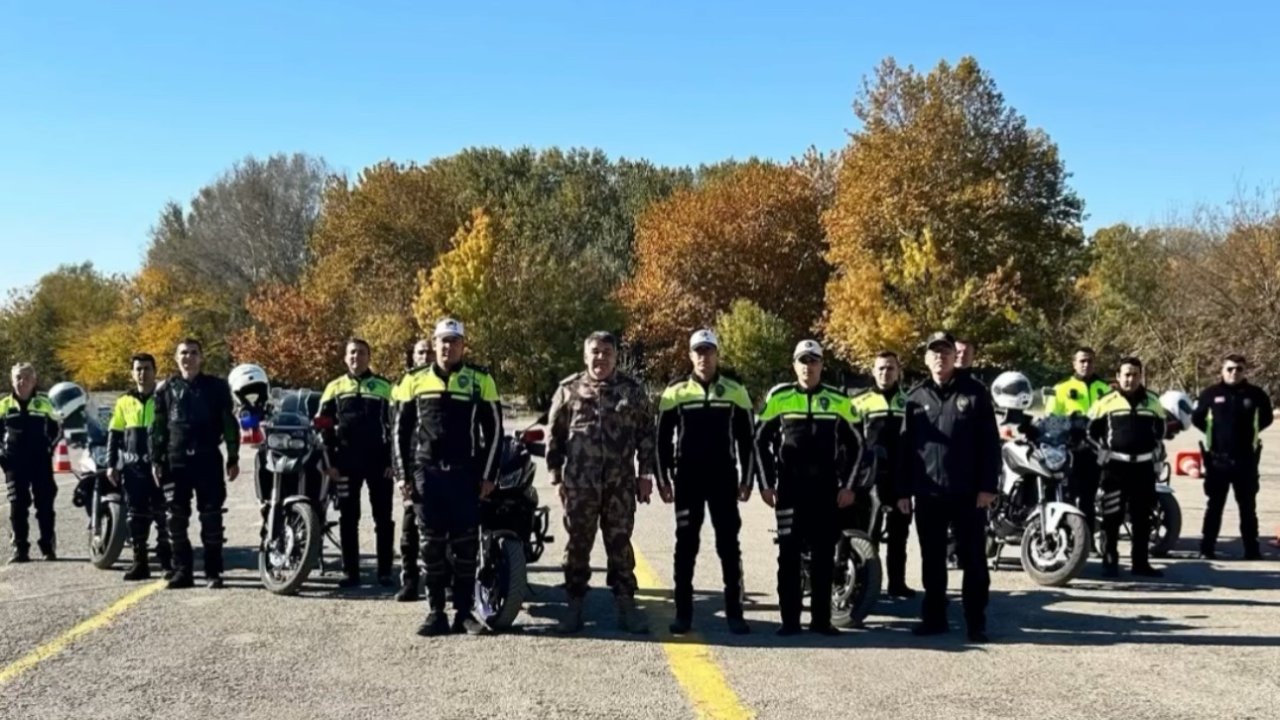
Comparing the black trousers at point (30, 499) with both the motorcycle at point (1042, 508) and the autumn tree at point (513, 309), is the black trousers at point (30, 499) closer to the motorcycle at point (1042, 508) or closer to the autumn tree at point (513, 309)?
the motorcycle at point (1042, 508)

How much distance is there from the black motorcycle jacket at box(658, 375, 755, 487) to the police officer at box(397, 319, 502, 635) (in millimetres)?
1142

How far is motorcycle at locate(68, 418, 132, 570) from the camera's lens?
970 centimetres

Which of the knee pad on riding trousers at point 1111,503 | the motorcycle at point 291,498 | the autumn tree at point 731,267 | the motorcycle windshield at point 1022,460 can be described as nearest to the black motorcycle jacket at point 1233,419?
the knee pad on riding trousers at point 1111,503

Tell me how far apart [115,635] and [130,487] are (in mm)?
2419

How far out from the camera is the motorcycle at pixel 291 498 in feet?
27.8

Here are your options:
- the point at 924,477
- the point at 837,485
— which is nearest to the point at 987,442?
the point at 924,477

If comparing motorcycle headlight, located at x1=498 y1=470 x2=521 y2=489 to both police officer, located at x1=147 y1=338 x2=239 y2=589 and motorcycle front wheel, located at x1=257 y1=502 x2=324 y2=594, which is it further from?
police officer, located at x1=147 y1=338 x2=239 y2=589

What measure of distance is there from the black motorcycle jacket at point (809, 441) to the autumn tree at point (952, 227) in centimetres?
3320

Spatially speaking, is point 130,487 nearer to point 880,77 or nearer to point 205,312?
point 880,77

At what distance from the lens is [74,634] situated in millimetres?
7195

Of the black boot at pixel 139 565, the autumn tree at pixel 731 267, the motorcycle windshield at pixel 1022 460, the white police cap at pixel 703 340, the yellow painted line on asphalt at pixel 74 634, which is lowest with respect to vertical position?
the yellow painted line on asphalt at pixel 74 634

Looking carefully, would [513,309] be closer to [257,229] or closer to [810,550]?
[257,229]

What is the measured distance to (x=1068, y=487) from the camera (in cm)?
966

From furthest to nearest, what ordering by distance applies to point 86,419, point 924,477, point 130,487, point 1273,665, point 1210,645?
point 86,419 → point 130,487 → point 924,477 → point 1210,645 → point 1273,665
